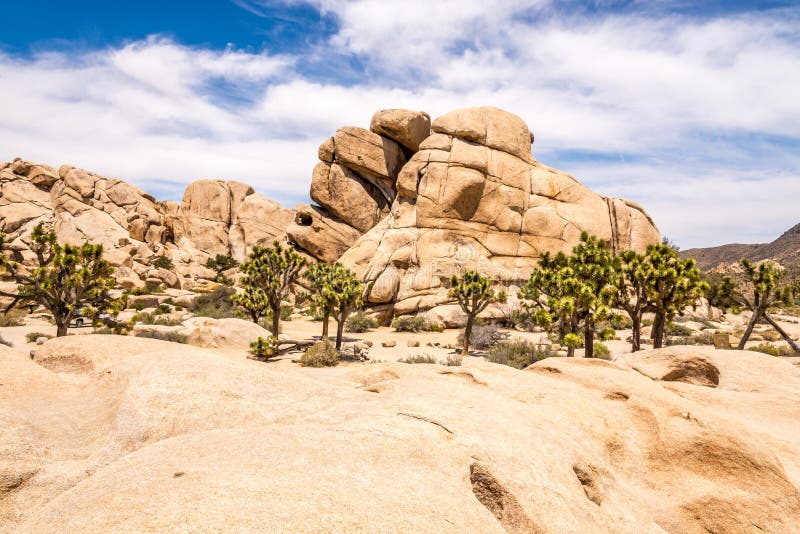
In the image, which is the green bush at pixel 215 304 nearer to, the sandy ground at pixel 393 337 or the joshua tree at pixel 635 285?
the sandy ground at pixel 393 337

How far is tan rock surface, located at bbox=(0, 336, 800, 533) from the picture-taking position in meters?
2.70

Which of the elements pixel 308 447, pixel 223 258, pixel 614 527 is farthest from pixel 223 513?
pixel 223 258

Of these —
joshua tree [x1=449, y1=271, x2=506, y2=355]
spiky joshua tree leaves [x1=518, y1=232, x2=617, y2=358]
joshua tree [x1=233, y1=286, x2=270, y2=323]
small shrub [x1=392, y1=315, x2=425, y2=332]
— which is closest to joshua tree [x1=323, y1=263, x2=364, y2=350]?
joshua tree [x1=449, y1=271, x2=506, y2=355]

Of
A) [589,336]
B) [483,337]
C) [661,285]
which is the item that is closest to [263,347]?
[483,337]

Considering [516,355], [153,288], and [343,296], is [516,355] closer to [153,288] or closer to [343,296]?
[343,296]

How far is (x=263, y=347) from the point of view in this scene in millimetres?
18609

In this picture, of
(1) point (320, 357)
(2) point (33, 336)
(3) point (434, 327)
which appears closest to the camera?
(1) point (320, 357)

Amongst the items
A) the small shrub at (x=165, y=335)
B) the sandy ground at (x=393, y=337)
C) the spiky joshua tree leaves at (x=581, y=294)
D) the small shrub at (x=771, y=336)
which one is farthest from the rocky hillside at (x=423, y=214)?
the small shrub at (x=165, y=335)

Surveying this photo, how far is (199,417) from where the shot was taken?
452 centimetres

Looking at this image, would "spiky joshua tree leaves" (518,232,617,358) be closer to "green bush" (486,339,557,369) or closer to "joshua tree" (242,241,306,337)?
"green bush" (486,339,557,369)

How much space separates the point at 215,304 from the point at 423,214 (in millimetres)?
18628

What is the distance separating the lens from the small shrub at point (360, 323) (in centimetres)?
3103

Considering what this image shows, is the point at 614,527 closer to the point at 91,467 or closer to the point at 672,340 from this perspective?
the point at 91,467

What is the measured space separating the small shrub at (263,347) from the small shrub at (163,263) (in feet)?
121
